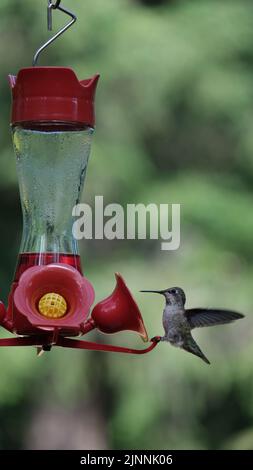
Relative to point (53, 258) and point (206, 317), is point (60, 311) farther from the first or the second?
point (206, 317)

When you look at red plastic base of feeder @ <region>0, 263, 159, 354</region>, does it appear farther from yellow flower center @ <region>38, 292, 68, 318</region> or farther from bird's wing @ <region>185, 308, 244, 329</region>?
bird's wing @ <region>185, 308, 244, 329</region>

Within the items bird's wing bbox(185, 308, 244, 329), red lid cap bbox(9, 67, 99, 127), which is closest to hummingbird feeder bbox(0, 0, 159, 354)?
red lid cap bbox(9, 67, 99, 127)

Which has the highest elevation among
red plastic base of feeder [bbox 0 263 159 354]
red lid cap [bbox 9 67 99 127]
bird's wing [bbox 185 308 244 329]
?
red lid cap [bbox 9 67 99 127]

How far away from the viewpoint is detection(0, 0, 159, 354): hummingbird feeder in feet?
11.9

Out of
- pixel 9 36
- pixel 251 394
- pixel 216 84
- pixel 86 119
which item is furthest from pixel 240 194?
pixel 86 119

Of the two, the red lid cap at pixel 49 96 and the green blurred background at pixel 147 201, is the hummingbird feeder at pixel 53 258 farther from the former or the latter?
the green blurred background at pixel 147 201

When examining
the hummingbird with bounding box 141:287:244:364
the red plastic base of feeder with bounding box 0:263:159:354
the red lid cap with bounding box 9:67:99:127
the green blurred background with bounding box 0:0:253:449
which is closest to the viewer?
the red plastic base of feeder with bounding box 0:263:159:354

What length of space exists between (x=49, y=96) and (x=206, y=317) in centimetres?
→ 110

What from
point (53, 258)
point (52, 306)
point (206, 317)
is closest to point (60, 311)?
point (52, 306)

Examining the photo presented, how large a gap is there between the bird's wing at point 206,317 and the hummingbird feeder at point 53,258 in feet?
1.52

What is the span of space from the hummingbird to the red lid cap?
2.60 feet

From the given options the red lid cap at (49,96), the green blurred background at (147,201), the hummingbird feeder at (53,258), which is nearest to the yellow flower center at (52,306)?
the hummingbird feeder at (53,258)

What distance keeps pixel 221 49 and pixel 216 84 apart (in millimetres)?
312
